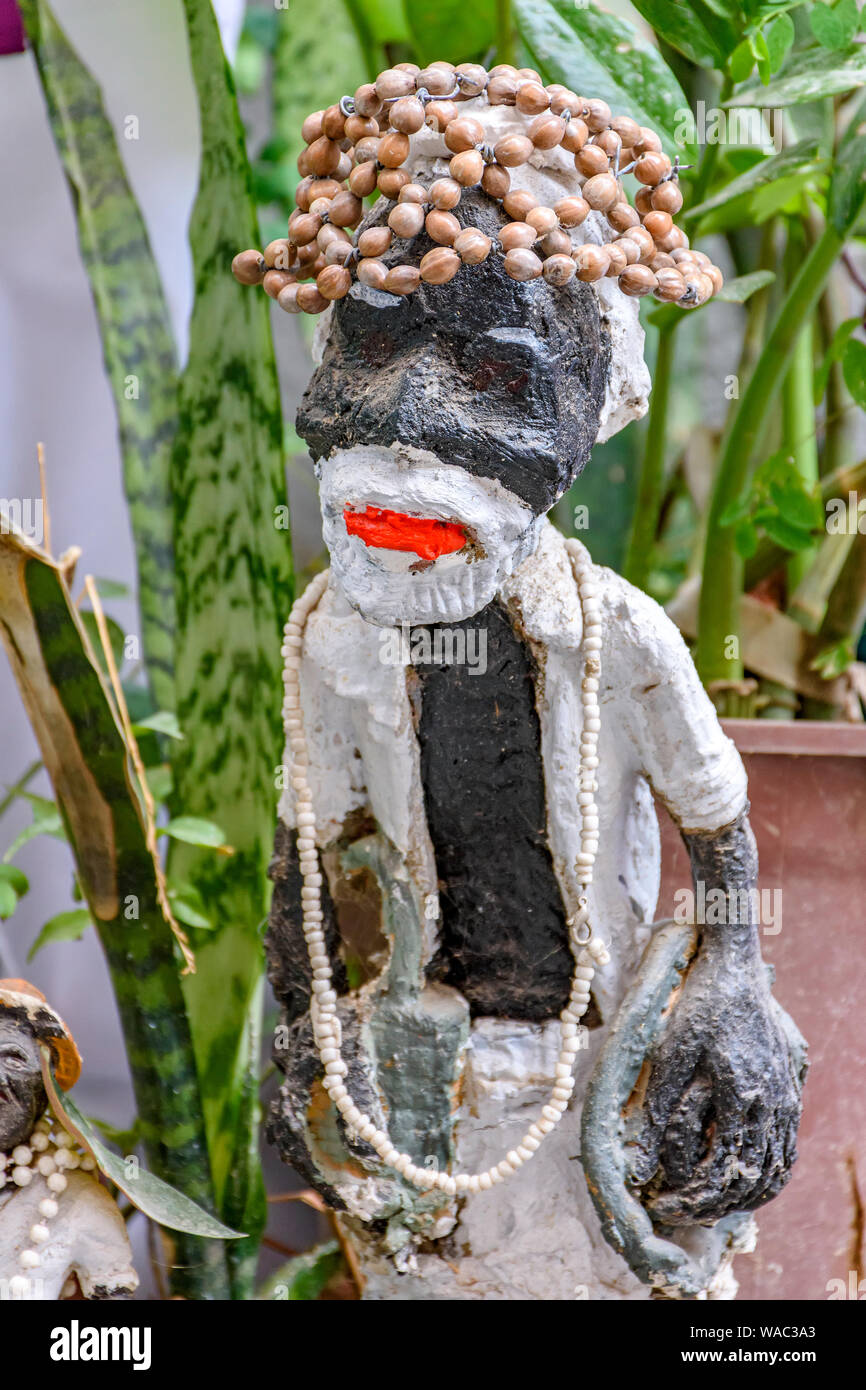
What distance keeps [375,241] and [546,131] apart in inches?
3.2

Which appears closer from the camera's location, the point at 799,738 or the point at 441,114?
the point at 441,114

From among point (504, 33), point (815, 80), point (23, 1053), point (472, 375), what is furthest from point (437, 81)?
point (23, 1053)

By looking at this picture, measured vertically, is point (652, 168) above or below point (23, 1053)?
above

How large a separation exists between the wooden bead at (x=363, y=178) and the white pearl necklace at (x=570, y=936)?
0.60ft

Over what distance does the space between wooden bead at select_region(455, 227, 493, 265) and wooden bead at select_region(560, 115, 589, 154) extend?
0.06 meters

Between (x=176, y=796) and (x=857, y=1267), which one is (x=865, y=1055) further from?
(x=176, y=796)

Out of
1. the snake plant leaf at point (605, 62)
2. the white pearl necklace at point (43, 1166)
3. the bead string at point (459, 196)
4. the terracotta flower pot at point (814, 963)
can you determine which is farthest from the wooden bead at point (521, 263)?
the white pearl necklace at point (43, 1166)

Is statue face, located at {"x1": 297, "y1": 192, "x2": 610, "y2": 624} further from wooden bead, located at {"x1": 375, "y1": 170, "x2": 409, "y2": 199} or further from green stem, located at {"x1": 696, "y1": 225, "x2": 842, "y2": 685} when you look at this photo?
green stem, located at {"x1": 696, "y1": 225, "x2": 842, "y2": 685}

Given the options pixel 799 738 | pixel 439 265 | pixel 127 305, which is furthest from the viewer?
pixel 127 305

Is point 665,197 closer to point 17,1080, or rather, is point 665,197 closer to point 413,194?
point 413,194

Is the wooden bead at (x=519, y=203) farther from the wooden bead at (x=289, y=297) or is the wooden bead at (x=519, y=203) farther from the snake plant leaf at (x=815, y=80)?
the snake plant leaf at (x=815, y=80)

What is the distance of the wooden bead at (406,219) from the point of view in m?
0.49

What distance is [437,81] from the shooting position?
51cm
